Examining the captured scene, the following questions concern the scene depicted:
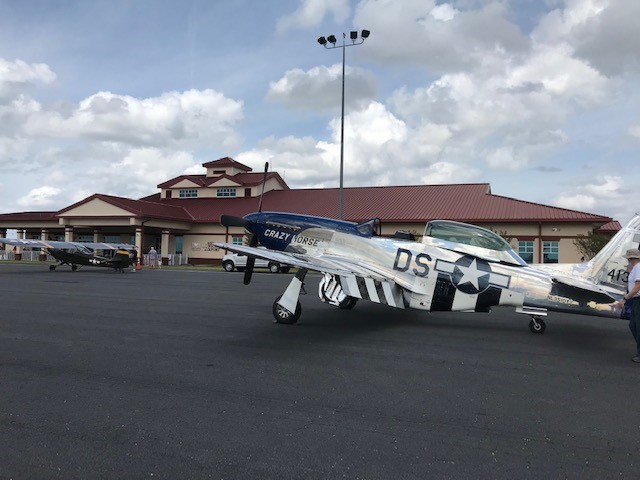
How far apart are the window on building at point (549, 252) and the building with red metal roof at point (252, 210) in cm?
6

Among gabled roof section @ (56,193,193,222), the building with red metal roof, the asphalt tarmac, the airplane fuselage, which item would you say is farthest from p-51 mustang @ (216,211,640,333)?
gabled roof section @ (56,193,193,222)

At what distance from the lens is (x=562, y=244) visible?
3161cm

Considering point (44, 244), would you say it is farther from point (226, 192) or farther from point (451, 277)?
point (451, 277)

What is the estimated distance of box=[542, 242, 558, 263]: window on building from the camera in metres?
31.9

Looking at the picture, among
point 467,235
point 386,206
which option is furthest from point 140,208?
point 467,235

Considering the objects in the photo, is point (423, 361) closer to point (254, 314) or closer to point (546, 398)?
point (546, 398)

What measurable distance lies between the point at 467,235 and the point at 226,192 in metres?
39.4

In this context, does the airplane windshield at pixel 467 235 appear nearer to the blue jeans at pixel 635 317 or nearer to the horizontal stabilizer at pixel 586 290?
the horizontal stabilizer at pixel 586 290

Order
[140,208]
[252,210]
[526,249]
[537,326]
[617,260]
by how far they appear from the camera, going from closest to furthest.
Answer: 1. [617,260]
2. [537,326]
3. [526,249]
4. [140,208]
5. [252,210]

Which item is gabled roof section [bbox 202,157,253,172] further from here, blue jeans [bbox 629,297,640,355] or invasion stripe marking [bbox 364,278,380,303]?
blue jeans [bbox 629,297,640,355]

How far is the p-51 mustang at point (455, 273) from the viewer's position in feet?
26.3

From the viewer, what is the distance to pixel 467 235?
9031 mm

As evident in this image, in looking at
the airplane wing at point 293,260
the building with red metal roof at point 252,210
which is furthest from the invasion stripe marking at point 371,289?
the building with red metal roof at point 252,210

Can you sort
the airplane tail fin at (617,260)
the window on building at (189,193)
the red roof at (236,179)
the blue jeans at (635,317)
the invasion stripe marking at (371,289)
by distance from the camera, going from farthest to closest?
the window on building at (189,193) < the red roof at (236,179) < the invasion stripe marking at (371,289) < the airplane tail fin at (617,260) < the blue jeans at (635,317)
